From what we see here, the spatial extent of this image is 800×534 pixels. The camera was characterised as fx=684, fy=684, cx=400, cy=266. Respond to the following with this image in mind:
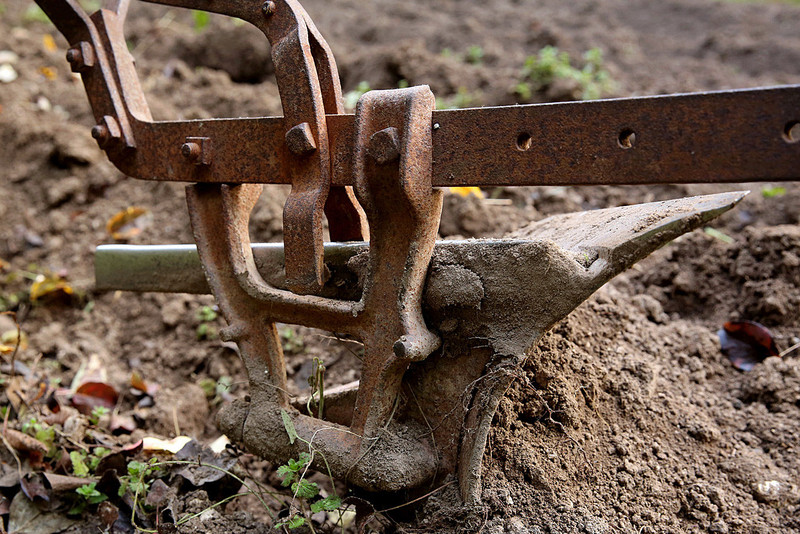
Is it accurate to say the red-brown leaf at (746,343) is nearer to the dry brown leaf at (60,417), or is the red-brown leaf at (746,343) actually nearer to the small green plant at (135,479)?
the small green plant at (135,479)

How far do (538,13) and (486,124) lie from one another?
5.11 meters

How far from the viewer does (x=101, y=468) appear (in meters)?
2.02

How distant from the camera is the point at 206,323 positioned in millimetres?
2865

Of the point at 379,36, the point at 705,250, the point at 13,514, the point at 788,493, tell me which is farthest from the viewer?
the point at 379,36

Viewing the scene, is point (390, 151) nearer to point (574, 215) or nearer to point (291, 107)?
point (291, 107)

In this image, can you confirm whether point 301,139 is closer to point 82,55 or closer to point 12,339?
point 82,55

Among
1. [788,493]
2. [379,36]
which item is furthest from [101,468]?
[379,36]

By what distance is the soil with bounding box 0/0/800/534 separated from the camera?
1.61 meters

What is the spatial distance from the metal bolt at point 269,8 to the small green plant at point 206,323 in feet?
5.00

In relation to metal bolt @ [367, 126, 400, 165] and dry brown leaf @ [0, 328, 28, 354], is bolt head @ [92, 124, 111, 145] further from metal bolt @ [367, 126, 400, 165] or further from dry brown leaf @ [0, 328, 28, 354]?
dry brown leaf @ [0, 328, 28, 354]

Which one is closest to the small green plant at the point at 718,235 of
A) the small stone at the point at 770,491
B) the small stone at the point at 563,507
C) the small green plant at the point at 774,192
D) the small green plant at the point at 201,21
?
the small green plant at the point at 774,192

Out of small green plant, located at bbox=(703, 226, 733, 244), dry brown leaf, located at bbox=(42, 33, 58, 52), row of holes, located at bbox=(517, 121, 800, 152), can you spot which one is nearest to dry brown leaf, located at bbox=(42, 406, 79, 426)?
row of holes, located at bbox=(517, 121, 800, 152)

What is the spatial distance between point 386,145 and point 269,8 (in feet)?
1.60

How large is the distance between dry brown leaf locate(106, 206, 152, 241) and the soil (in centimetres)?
8
